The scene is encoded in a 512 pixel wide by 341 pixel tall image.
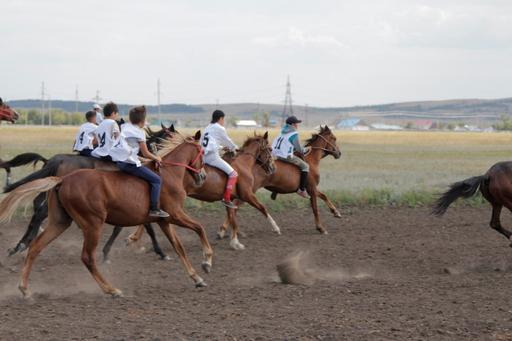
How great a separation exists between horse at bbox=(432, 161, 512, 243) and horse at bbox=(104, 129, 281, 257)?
132 inches

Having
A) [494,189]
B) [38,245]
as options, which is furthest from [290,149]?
[38,245]

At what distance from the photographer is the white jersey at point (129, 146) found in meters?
10.7

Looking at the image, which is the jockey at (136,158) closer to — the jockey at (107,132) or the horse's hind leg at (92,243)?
the horse's hind leg at (92,243)

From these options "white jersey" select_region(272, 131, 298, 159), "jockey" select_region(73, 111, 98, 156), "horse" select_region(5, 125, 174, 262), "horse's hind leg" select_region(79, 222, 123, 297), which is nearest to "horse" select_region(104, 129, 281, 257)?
"white jersey" select_region(272, 131, 298, 159)

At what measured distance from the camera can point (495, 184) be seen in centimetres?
1427

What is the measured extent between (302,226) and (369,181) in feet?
39.1

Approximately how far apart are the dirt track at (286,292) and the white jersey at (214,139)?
1.75 meters

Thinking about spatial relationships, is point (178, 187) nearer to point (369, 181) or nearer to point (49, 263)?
point (49, 263)

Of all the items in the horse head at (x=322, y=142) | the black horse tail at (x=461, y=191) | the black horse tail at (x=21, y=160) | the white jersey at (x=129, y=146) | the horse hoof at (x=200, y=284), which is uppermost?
the white jersey at (x=129, y=146)

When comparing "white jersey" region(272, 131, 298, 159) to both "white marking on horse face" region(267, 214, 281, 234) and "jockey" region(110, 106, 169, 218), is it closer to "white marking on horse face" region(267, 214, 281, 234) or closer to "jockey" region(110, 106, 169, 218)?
"white marking on horse face" region(267, 214, 281, 234)

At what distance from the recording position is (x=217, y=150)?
14961 millimetres

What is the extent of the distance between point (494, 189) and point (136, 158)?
6.44 m

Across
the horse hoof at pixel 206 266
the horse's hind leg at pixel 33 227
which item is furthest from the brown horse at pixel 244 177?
the horse hoof at pixel 206 266

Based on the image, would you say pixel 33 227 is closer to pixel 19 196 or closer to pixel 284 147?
pixel 19 196
